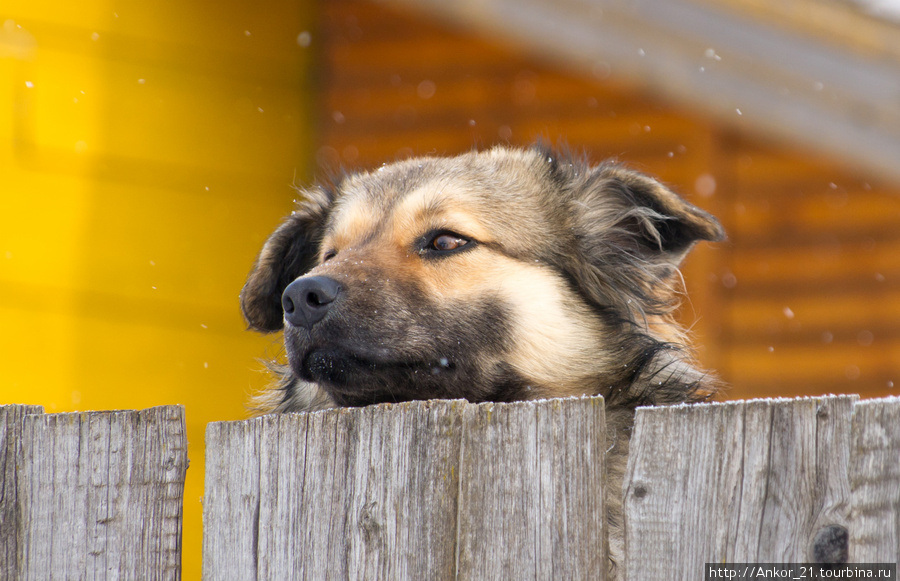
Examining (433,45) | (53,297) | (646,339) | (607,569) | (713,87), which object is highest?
(433,45)

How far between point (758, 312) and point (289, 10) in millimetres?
4256

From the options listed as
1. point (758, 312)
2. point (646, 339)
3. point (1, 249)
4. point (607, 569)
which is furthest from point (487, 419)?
point (758, 312)

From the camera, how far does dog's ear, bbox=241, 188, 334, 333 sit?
4.20 meters

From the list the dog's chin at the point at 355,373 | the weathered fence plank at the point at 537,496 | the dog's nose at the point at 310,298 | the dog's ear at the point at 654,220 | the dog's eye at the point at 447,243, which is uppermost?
the dog's ear at the point at 654,220

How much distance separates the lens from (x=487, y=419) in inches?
83.7

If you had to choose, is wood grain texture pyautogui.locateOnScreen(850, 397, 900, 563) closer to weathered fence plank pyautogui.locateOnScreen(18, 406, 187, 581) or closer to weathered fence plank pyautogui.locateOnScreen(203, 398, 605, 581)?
weathered fence plank pyautogui.locateOnScreen(203, 398, 605, 581)

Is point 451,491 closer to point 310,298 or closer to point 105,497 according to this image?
point 105,497

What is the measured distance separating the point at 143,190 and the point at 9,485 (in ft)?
17.2

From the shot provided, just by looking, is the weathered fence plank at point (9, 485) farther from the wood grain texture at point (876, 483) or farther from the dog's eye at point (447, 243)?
the wood grain texture at point (876, 483)

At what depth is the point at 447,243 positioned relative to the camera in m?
3.76

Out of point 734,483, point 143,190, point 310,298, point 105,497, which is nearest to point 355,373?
point 310,298

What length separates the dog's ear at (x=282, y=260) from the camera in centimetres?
420

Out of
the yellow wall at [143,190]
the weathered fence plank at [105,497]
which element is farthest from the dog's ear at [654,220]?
the yellow wall at [143,190]

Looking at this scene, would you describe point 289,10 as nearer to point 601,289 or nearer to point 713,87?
point 713,87
